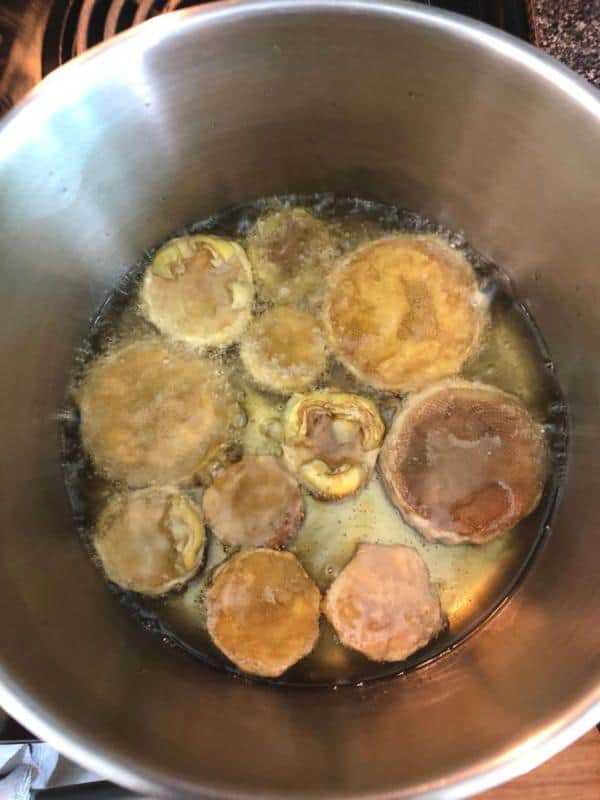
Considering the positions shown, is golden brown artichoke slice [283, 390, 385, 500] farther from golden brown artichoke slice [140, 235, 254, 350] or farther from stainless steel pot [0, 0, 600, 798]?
stainless steel pot [0, 0, 600, 798]

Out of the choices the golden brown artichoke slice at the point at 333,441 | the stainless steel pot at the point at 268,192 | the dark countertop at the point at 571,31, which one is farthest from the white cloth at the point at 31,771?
the dark countertop at the point at 571,31

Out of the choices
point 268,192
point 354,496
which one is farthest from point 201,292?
point 354,496

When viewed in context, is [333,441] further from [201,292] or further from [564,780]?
[564,780]

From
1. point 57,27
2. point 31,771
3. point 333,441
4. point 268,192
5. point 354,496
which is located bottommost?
point 31,771

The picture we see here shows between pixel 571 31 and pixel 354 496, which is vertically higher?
pixel 571 31

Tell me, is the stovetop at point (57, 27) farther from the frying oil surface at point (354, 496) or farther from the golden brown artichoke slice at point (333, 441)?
the golden brown artichoke slice at point (333, 441)
